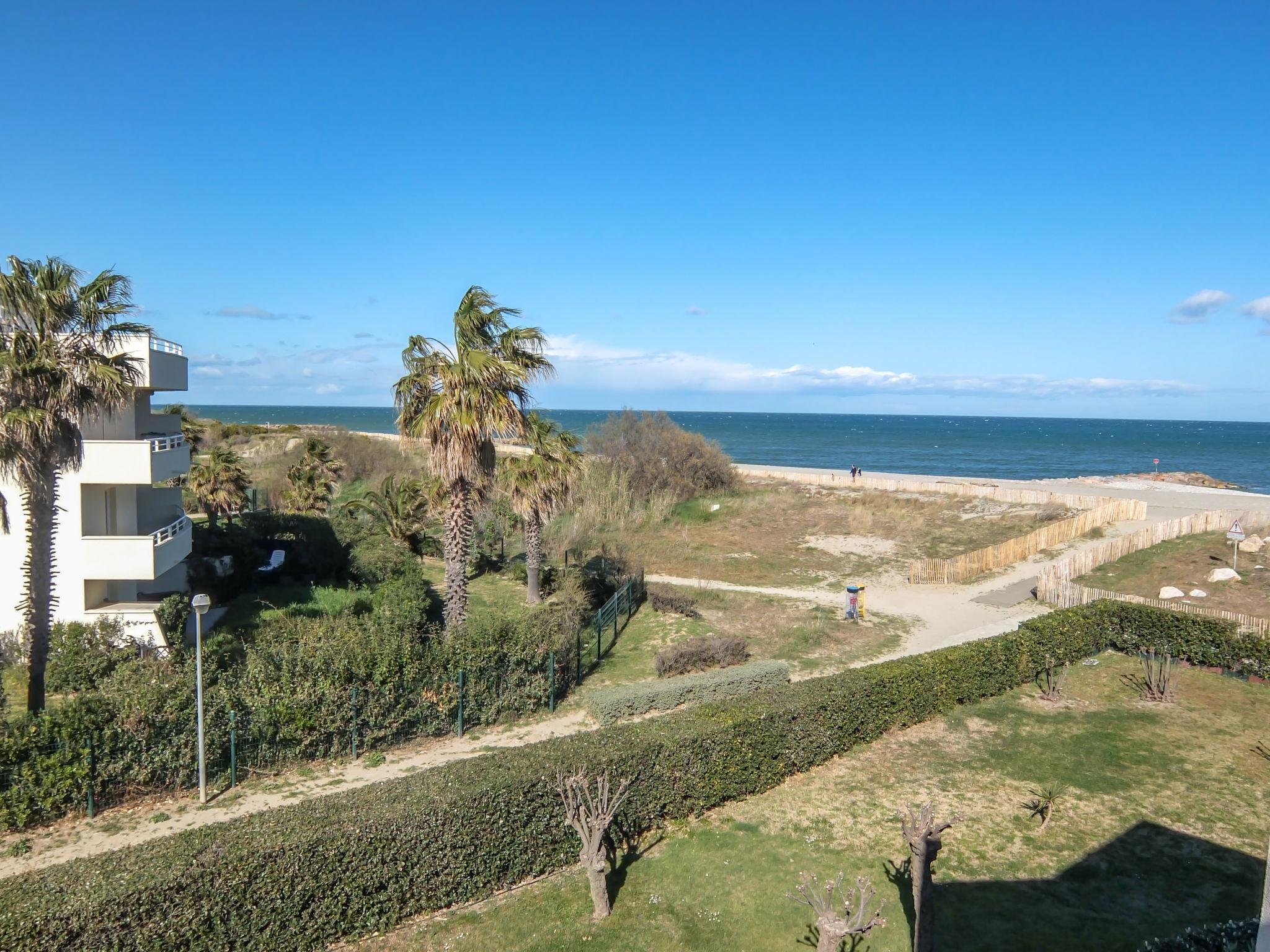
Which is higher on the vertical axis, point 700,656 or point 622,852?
point 700,656

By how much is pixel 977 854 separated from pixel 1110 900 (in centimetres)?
158

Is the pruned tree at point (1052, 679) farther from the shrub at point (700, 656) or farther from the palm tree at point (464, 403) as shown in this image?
the palm tree at point (464, 403)

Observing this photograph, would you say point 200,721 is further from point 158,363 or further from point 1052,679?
point 1052,679

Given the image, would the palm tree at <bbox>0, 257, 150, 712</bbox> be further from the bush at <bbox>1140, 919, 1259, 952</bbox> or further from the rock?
the rock

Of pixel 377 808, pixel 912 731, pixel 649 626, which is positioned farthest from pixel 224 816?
pixel 649 626

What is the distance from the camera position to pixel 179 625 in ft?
59.2

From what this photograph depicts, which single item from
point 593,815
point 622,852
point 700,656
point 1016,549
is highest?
point 1016,549

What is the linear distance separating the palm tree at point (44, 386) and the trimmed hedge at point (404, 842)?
7.29 metres

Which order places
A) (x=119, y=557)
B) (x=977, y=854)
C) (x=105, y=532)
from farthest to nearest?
(x=105, y=532)
(x=119, y=557)
(x=977, y=854)

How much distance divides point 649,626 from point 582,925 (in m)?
14.4

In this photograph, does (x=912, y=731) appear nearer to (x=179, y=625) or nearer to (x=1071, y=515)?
(x=179, y=625)

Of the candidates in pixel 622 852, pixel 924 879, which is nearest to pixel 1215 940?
pixel 924 879

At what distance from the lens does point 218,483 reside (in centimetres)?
3117

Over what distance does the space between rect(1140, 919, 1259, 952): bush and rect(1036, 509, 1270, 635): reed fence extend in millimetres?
14936
